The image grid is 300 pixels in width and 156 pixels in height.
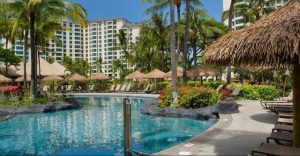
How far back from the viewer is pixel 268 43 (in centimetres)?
534

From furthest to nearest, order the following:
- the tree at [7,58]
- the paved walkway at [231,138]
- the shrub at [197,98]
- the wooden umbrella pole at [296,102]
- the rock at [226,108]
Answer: the tree at [7,58]
the shrub at [197,98]
the rock at [226,108]
the paved walkway at [231,138]
the wooden umbrella pole at [296,102]

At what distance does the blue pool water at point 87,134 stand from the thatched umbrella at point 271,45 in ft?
13.7

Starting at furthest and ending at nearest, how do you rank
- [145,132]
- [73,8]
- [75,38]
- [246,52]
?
[75,38], [73,8], [145,132], [246,52]

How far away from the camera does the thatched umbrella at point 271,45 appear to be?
17.1 feet

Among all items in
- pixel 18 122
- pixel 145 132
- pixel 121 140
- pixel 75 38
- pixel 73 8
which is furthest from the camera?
pixel 75 38

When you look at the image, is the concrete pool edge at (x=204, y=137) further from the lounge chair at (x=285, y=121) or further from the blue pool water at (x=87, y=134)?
the lounge chair at (x=285, y=121)

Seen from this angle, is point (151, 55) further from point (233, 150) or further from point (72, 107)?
point (233, 150)

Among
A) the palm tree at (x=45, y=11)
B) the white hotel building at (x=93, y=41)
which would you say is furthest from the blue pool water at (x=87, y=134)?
the white hotel building at (x=93, y=41)

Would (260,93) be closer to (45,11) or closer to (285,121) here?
(285,121)

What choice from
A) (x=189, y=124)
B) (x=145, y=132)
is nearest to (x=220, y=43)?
(x=145, y=132)

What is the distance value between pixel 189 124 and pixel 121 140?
3.66 meters

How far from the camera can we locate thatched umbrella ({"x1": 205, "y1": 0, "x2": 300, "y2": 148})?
522 centimetres

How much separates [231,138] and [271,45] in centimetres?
391

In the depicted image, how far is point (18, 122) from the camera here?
15.4m
